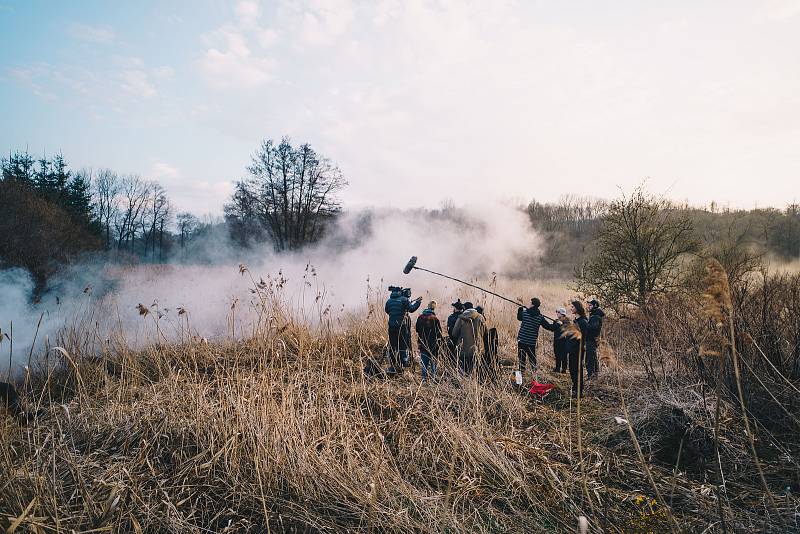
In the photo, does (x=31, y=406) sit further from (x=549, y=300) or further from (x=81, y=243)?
(x=549, y=300)

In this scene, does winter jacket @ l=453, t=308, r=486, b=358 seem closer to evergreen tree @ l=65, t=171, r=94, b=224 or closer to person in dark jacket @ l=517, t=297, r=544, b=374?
person in dark jacket @ l=517, t=297, r=544, b=374

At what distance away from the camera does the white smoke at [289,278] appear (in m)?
9.20

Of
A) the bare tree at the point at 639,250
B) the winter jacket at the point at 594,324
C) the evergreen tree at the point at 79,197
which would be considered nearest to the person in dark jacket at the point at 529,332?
the winter jacket at the point at 594,324

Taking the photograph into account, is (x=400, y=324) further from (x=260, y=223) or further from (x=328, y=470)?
(x=260, y=223)

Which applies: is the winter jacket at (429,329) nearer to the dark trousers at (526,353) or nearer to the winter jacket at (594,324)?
the dark trousers at (526,353)

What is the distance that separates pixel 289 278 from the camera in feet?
50.9

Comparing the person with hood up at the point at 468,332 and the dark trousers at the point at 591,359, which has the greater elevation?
the person with hood up at the point at 468,332

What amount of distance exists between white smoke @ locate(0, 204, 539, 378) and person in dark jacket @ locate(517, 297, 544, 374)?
136 inches

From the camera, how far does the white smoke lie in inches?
362

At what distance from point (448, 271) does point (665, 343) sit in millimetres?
13060

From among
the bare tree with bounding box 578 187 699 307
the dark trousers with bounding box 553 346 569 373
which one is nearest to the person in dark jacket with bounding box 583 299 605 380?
the dark trousers with bounding box 553 346 569 373

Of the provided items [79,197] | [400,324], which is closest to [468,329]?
[400,324]

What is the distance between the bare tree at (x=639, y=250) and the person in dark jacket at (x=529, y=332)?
544 cm

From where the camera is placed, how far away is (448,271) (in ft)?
61.8
